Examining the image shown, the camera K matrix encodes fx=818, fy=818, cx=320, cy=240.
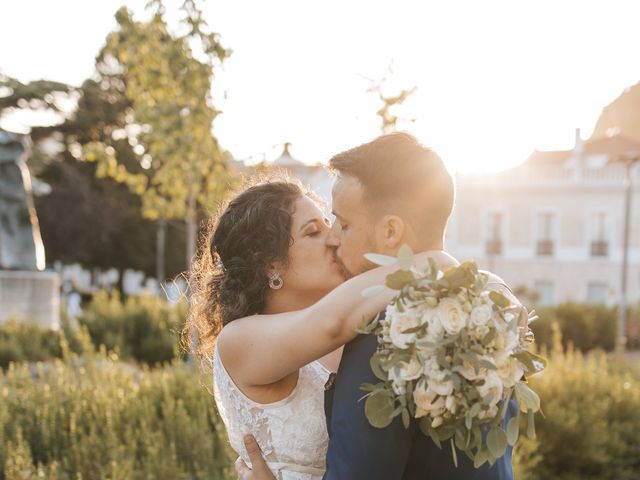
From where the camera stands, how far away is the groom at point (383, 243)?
174 centimetres

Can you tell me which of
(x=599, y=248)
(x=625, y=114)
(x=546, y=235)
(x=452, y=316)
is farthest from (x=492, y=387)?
(x=625, y=114)

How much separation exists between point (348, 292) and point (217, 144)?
8798 mm

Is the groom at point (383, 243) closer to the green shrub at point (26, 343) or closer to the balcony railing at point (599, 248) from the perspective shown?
the green shrub at point (26, 343)

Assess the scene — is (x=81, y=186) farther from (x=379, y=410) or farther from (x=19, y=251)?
(x=379, y=410)

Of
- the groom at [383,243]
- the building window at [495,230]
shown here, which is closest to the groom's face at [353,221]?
the groom at [383,243]

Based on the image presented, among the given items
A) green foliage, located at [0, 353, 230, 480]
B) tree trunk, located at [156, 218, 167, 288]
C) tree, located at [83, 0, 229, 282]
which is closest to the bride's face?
green foliage, located at [0, 353, 230, 480]

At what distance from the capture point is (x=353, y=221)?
1.99 meters

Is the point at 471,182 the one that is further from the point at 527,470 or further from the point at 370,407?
the point at 370,407

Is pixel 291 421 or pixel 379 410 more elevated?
pixel 379 410

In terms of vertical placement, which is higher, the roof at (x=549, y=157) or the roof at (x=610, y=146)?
the roof at (x=610, y=146)

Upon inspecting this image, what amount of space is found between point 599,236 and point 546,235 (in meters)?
2.32

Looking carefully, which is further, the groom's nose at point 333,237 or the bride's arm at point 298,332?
the groom's nose at point 333,237

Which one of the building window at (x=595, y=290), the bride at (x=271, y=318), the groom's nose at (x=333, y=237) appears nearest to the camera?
the bride at (x=271, y=318)

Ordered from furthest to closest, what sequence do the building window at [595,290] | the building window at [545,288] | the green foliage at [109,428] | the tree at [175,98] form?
the building window at [545,288]
the building window at [595,290]
the tree at [175,98]
the green foliage at [109,428]
